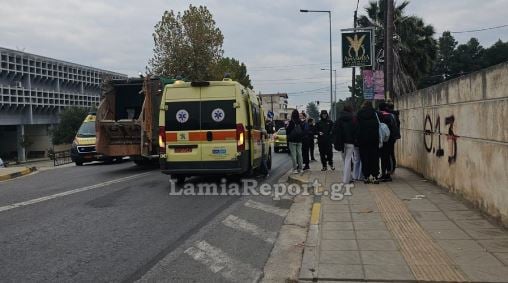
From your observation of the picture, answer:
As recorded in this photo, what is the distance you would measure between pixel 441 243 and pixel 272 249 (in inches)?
81.9

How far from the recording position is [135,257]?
6492 millimetres

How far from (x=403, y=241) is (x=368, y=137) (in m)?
5.31

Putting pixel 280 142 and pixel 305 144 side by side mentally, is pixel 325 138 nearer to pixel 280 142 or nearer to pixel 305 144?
pixel 305 144

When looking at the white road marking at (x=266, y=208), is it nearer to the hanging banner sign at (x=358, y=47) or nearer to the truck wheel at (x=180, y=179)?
the truck wheel at (x=180, y=179)

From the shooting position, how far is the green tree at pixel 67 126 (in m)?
56.3

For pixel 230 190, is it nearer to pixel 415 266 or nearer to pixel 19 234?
pixel 19 234

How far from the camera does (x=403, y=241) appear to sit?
6637 millimetres

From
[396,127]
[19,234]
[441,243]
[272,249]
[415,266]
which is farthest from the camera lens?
[396,127]

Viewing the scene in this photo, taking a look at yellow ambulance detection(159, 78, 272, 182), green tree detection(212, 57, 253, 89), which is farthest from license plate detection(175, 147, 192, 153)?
green tree detection(212, 57, 253, 89)

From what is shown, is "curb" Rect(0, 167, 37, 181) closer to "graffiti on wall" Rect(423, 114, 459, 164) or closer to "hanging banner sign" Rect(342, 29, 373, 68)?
"hanging banner sign" Rect(342, 29, 373, 68)

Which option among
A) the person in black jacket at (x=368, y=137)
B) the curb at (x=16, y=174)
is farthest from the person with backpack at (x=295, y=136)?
the curb at (x=16, y=174)

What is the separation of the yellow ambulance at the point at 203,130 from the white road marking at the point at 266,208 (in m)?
2.01

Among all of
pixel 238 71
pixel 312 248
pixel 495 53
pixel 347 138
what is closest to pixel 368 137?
pixel 347 138

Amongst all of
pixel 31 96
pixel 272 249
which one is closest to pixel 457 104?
pixel 272 249
